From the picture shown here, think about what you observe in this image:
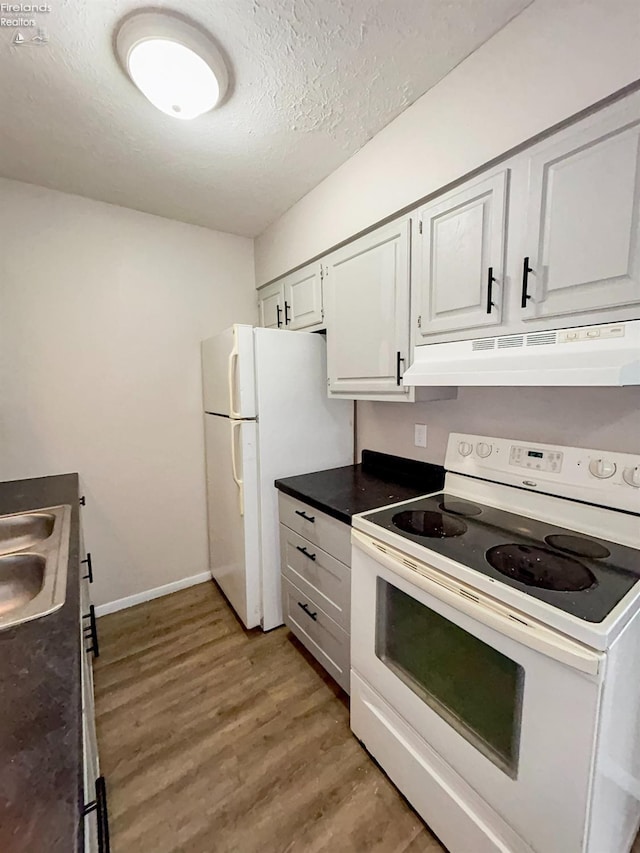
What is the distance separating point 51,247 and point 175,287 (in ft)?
2.19

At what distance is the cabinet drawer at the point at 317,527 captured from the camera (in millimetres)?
1565

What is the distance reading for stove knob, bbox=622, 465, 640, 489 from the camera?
1148 mm

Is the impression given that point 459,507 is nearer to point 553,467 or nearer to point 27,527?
point 553,467

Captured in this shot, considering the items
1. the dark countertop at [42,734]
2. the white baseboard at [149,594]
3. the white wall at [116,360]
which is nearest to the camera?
the dark countertop at [42,734]

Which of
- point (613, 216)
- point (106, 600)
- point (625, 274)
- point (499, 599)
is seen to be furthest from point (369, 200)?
point (106, 600)

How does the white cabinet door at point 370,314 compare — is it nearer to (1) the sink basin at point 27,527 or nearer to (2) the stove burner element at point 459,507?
(2) the stove burner element at point 459,507

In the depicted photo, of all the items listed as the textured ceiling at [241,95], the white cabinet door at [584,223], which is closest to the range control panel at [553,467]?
the white cabinet door at [584,223]

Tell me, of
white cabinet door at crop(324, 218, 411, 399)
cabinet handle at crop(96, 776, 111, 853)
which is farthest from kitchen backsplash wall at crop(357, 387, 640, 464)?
cabinet handle at crop(96, 776, 111, 853)

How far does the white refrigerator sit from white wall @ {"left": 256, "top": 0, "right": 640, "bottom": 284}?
2.30 feet

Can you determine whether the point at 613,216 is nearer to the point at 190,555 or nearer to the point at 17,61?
the point at 17,61

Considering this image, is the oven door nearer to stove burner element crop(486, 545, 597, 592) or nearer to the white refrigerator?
stove burner element crop(486, 545, 597, 592)

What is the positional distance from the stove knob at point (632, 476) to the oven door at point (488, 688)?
62 centimetres

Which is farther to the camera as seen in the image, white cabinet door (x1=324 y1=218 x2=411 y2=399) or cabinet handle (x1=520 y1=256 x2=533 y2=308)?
white cabinet door (x1=324 y1=218 x2=411 y2=399)

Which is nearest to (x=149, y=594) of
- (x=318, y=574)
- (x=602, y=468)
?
(x=318, y=574)
